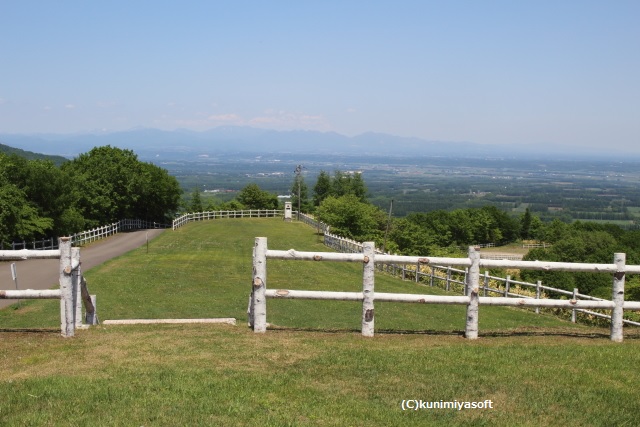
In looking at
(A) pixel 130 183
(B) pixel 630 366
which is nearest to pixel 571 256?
(A) pixel 130 183

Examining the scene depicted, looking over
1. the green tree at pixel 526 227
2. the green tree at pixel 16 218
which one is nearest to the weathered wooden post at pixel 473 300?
the green tree at pixel 16 218

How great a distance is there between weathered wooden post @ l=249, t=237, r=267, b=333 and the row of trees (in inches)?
1184

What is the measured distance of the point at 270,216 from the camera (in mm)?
83625

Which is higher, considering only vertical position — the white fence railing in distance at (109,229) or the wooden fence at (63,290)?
the wooden fence at (63,290)

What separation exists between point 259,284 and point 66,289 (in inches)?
114

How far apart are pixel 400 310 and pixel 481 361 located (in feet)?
32.5

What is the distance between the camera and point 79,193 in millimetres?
52688

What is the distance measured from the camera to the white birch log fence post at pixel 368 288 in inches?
359

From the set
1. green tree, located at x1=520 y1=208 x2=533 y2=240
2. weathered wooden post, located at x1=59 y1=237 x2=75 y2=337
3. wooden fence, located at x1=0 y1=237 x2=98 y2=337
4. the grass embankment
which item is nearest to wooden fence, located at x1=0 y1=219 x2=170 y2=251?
wooden fence, located at x1=0 y1=237 x2=98 y2=337
